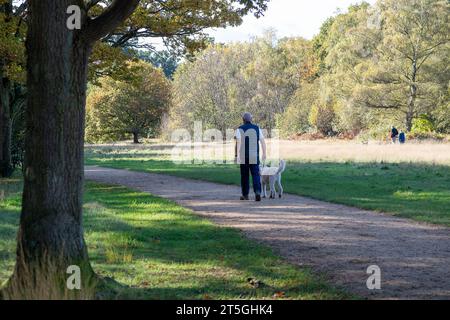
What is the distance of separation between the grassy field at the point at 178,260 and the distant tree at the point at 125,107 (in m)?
50.6

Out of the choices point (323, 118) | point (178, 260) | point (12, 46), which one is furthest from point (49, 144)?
Result: point (323, 118)

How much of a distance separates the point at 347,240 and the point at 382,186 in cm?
921

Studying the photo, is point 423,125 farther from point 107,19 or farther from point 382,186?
point 107,19

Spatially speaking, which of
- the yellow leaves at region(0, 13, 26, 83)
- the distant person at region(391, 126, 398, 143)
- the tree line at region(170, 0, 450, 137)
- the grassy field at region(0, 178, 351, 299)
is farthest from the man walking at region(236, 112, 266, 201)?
the tree line at region(170, 0, 450, 137)

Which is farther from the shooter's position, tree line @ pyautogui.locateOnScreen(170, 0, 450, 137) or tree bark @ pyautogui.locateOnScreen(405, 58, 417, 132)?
tree bark @ pyautogui.locateOnScreen(405, 58, 417, 132)

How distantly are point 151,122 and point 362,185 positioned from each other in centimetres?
4810

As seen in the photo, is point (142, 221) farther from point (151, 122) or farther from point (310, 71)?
point (310, 71)

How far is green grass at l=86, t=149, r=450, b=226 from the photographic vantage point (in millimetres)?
→ 13227

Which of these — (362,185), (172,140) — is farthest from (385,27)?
(362,185)

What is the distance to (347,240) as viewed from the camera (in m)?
9.26

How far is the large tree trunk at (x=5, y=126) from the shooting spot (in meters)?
22.0

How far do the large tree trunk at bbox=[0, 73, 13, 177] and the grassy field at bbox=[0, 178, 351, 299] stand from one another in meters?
10.7

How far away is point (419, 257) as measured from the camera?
26.5 ft

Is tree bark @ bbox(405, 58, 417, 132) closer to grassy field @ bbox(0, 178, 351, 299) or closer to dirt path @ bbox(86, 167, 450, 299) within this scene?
dirt path @ bbox(86, 167, 450, 299)
